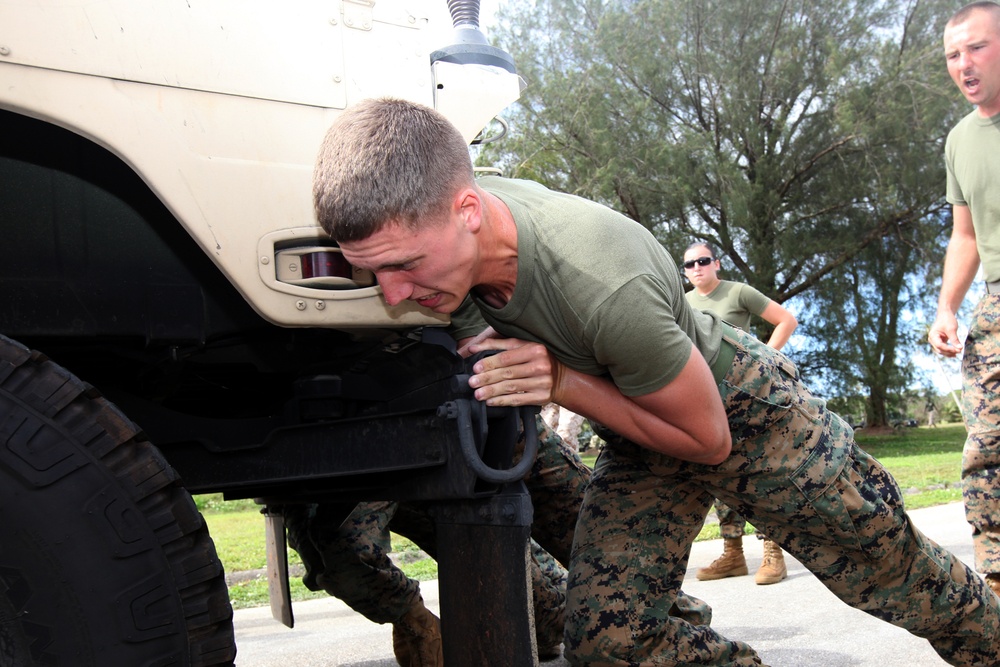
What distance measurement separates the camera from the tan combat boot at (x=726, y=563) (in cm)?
556

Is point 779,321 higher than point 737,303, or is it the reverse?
point 737,303

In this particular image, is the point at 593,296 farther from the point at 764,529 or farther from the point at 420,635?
the point at 420,635

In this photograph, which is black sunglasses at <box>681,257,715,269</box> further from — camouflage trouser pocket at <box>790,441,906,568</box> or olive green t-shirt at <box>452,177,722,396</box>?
olive green t-shirt at <box>452,177,722,396</box>

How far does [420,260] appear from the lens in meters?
2.03

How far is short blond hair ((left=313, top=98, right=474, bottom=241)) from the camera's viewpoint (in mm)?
1917

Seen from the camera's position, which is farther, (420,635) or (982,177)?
(982,177)

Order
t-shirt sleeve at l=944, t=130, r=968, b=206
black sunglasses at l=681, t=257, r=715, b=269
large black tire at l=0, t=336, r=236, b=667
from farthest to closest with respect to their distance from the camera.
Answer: black sunglasses at l=681, t=257, r=715, b=269 → t-shirt sleeve at l=944, t=130, r=968, b=206 → large black tire at l=0, t=336, r=236, b=667

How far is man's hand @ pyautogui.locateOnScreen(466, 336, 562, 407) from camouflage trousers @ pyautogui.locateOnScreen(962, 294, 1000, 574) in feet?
6.98

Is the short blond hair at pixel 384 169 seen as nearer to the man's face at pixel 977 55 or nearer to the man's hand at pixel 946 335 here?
the man's face at pixel 977 55

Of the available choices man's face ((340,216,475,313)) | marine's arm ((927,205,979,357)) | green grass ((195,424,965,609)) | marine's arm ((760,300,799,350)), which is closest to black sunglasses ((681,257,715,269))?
marine's arm ((760,300,799,350))

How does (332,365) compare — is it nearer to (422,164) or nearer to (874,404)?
(422,164)

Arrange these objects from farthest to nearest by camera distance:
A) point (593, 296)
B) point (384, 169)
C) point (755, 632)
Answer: point (755, 632) → point (593, 296) → point (384, 169)

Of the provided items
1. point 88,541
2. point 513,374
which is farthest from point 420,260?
point 88,541

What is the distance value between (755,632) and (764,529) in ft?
4.57
